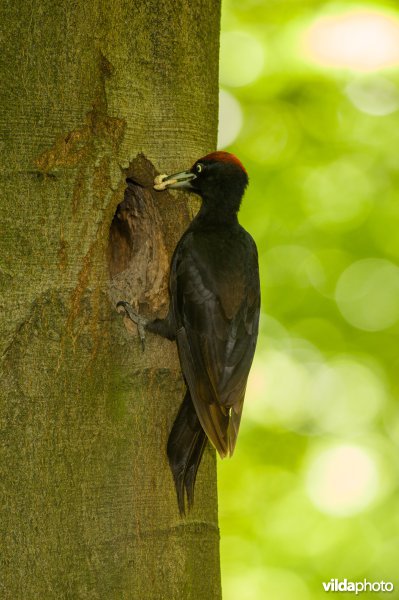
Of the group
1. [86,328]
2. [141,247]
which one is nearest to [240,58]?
[141,247]

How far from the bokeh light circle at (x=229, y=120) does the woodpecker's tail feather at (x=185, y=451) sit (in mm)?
3672

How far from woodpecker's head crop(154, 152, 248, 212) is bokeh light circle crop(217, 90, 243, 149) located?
2694 millimetres

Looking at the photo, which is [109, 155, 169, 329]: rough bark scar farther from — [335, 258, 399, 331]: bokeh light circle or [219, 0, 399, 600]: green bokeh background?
[335, 258, 399, 331]: bokeh light circle

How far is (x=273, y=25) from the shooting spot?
566 centimetres

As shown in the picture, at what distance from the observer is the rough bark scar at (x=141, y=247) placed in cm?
281

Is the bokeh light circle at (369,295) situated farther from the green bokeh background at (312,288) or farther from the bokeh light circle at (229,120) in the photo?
the bokeh light circle at (229,120)

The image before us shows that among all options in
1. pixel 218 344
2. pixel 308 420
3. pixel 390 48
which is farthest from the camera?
pixel 308 420

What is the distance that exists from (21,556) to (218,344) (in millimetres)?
984

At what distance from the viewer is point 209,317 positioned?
2945 mm

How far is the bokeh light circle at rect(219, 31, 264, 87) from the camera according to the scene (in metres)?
5.70

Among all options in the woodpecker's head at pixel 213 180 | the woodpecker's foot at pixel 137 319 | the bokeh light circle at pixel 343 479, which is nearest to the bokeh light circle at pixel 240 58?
the woodpecker's head at pixel 213 180

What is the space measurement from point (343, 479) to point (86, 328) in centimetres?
400

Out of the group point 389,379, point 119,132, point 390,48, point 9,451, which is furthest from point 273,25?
point 9,451

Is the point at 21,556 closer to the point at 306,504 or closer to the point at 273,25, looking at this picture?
the point at 306,504
